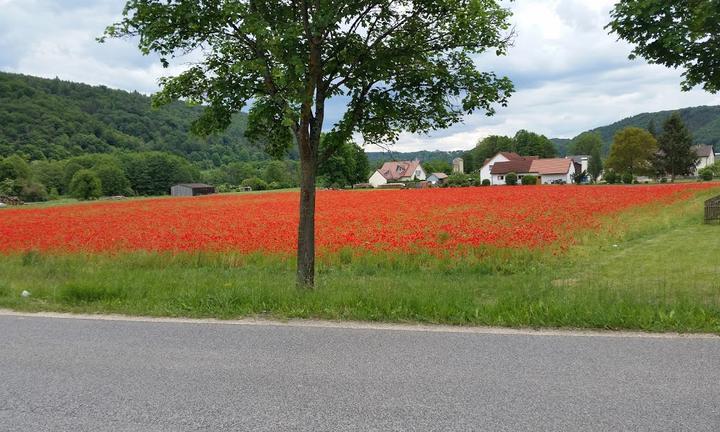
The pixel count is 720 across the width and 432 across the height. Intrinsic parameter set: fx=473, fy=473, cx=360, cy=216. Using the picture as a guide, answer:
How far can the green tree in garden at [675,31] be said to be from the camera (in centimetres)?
590

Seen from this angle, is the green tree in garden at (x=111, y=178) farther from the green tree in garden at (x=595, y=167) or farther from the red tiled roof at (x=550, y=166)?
the green tree in garden at (x=595, y=167)

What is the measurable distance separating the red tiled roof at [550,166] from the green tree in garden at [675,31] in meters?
96.1

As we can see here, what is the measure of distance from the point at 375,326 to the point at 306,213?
7.55ft

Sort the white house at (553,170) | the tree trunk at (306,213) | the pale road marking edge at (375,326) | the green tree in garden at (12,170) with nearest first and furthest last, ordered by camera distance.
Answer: the pale road marking edge at (375,326)
the tree trunk at (306,213)
the green tree in garden at (12,170)
the white house at (553,170)

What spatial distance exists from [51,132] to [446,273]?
143 metres

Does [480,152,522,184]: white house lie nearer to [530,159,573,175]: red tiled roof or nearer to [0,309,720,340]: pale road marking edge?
[530,159,573,175]: red tiled roof

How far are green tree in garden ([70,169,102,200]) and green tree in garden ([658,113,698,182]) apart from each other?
101891 millimetres

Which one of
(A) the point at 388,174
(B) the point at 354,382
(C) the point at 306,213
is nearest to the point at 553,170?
(A) the point at 388,174

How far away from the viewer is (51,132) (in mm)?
124188

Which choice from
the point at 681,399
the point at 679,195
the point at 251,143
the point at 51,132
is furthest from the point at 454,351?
the point at 51,132

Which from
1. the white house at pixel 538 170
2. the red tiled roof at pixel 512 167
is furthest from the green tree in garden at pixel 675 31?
the red tiled roof at pixel 512 167

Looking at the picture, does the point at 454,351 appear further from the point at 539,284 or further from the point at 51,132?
the point at 51,132

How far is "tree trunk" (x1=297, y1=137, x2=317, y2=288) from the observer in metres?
A: 7.26

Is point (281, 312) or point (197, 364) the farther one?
point (281, 312)
